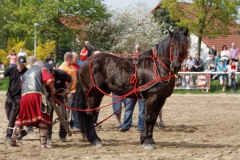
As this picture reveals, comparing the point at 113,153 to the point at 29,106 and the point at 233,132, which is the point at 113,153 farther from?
the point at 233,132

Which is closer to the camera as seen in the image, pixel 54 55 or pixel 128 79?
pixel 128 79

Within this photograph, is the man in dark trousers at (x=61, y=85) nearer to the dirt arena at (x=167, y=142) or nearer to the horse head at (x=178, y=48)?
the dirt arena at (x=167, y=142)

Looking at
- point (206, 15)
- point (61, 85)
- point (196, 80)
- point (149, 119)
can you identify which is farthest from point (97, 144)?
point (206, 15)

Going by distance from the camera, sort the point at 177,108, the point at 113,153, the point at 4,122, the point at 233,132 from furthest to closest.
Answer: the point at 177,108
the point at 4,122
the point at 233,132
the point at 113,153

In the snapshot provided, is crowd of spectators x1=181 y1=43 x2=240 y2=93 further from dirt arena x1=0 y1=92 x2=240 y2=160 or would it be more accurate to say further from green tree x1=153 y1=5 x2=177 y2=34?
green tree x1=153 y1=5 x2=177 y2=34

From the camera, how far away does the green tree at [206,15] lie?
1262 inches

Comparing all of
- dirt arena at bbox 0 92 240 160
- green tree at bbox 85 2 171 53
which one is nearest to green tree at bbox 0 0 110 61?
green tree at bbox 85 2 171 53

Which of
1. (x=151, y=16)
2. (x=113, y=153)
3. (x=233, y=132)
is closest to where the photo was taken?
(x=113, y=153)

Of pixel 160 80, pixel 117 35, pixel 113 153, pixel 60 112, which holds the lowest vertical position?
pixel 113 153

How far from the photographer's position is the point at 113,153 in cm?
888

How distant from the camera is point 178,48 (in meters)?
9.22

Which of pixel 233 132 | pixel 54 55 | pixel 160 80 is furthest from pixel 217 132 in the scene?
pixel 54 55

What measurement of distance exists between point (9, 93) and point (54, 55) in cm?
3352

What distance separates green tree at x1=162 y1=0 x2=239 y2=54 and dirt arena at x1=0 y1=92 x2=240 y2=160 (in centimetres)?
1717
